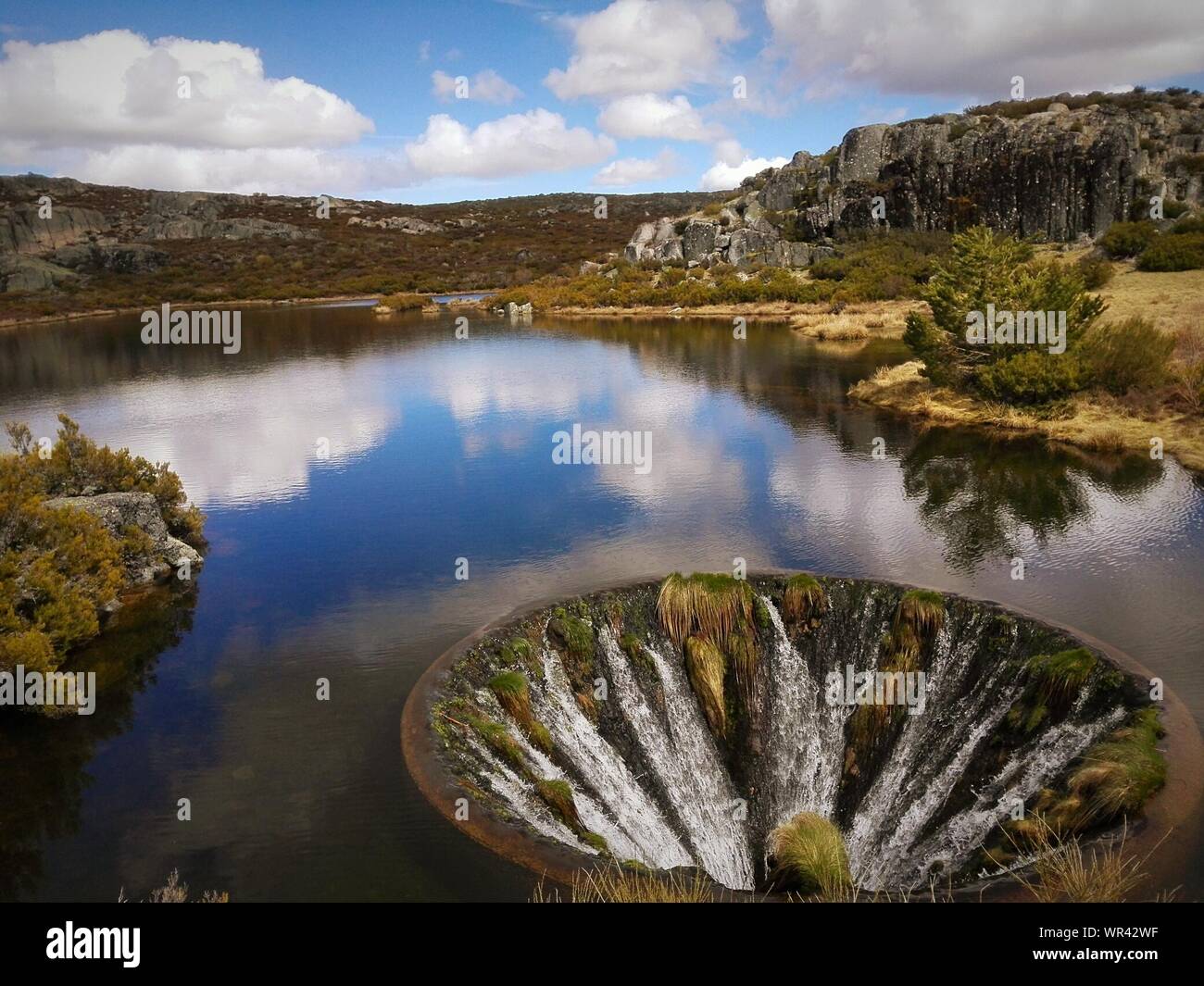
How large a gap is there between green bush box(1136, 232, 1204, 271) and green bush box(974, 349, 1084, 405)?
28.9 meters

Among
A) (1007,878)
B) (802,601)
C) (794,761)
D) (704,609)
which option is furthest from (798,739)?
(1007,878)

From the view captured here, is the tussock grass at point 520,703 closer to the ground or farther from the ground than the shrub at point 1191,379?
closer to the ground

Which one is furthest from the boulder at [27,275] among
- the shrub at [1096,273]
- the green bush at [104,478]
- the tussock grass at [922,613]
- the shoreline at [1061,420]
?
the tussock grass at [922,613]

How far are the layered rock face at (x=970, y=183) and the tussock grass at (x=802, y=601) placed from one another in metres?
69.5

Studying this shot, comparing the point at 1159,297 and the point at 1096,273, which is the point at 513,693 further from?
the point at 1096,273

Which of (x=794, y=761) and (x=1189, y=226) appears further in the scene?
(x=1189, y=226)

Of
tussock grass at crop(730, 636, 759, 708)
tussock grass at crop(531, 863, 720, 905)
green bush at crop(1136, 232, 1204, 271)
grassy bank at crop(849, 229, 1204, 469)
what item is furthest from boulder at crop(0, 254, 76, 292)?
tussock grass at crop(531, 863, 720, 905)

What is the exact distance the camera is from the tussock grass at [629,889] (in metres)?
8.83

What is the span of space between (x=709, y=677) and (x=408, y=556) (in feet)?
28.9

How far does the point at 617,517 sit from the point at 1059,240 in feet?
223

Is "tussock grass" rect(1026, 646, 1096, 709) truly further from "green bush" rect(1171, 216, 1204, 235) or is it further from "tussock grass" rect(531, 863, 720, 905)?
"green bush" rect(1171, 216, 1204, 235)

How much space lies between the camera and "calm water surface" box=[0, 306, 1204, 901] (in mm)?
11750

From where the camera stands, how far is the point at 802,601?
57.6 ft

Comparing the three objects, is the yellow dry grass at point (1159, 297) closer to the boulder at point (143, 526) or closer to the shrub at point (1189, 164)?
the shrub at point (1189, 164)
